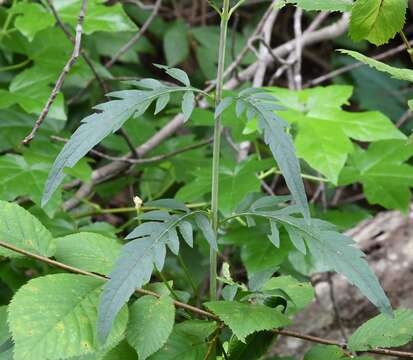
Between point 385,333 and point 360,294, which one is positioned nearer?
point 385,333

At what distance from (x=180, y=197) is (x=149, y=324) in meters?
0.70

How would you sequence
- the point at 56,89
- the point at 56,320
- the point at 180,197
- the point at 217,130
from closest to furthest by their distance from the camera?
1. the point at 56,320
2. the point at 217,130
3. the point at 56,89
4. the point at 180,197

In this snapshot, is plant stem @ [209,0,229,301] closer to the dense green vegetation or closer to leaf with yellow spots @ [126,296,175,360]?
the dense green vegetation

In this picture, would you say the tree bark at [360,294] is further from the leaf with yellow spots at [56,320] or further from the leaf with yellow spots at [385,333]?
the leaf with yellow spots at [56,320]

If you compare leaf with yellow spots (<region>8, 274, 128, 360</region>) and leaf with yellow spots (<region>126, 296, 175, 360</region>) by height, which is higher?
leaf with yellow spots (<region>8, 274, 128, 360</region>)

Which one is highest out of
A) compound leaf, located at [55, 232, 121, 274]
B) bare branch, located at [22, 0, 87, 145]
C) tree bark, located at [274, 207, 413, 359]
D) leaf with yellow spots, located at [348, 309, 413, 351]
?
bare branch, located at [22, 0, 87, 145]

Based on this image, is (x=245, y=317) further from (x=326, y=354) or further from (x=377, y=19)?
(x=377, y=19)

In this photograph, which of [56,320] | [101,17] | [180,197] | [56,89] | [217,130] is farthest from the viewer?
[101,17]

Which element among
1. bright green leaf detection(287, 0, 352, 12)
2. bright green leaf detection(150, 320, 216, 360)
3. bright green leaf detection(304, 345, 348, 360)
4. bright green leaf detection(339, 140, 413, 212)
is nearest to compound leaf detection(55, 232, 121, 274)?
bright green leaf detection(150, 320, 216, 360)

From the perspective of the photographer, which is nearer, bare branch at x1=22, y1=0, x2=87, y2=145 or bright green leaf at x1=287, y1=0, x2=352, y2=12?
bright green leaf at x1=287, y1=0, x2=352, y2=12

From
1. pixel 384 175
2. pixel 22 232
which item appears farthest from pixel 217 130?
pixel 384 175

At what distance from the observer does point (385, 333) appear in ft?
3.18

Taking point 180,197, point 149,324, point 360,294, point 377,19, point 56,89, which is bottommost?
point 360,294

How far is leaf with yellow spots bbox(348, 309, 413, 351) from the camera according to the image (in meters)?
0.95
